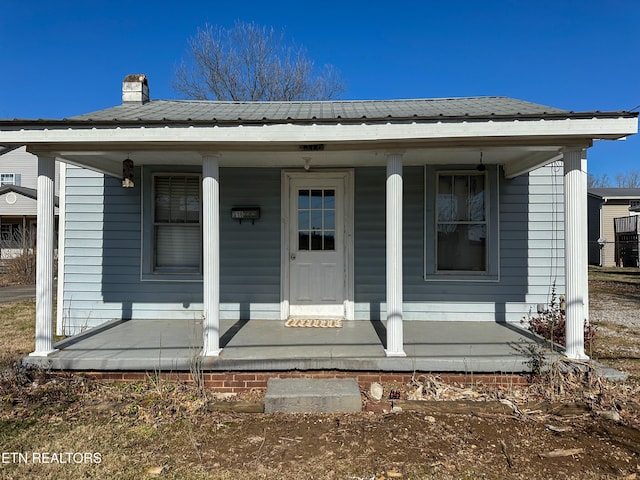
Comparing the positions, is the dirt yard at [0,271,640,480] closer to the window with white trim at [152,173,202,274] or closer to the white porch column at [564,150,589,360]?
the white porch column at [564,150,589,360]

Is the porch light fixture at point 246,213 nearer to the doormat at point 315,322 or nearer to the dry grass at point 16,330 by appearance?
the doormat at point 315,322

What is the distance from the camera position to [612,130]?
3.89m

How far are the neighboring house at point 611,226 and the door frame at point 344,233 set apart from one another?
794 inches

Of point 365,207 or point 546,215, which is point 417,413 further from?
point 546,215

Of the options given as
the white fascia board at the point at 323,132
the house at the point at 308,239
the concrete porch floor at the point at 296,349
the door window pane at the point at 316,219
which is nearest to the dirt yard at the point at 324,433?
the concrete porch floor at the point at 296,349

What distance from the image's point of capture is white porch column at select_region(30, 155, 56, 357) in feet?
13.8

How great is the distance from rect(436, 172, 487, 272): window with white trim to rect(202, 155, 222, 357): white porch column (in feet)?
10.9

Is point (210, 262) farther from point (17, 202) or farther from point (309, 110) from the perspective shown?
point (17, 202)

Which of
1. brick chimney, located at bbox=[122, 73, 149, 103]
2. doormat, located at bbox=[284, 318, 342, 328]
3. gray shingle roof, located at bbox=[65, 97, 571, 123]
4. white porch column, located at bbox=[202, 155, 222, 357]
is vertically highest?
brick chimney, located at bbox=[122, 73, 149, 103]

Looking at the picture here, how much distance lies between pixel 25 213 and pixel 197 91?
10515 millimetres

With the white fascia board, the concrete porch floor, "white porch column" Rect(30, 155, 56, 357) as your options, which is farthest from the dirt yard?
the white fascia board

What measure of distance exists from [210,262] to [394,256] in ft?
6.50

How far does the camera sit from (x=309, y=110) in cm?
529

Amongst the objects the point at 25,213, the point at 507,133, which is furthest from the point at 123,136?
the point at 25,213
